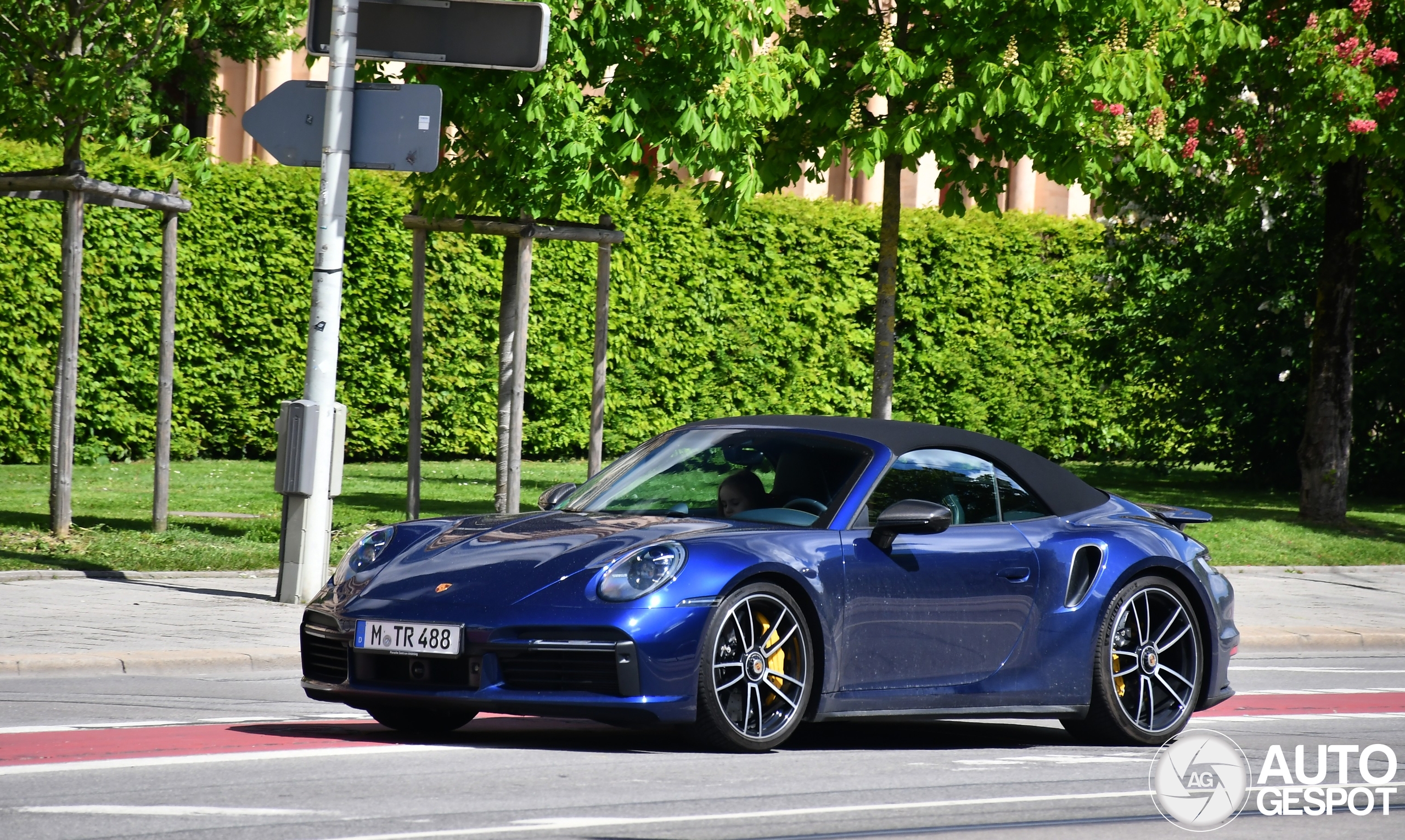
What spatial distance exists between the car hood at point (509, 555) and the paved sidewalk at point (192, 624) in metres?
2.37

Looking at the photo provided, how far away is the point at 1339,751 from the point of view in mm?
7703

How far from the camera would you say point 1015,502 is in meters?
7.75

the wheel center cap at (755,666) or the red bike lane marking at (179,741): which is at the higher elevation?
the wheel center cap at (755,666)

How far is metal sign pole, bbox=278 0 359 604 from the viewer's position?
418 inches

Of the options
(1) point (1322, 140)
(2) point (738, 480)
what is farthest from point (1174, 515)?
(1) point (1322, 140)

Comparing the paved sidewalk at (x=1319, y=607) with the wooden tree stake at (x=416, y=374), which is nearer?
the paved sidewalk at (x=1319, y=607)

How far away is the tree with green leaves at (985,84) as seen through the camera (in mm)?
14508

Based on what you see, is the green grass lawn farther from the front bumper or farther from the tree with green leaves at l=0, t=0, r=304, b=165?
the front bumper

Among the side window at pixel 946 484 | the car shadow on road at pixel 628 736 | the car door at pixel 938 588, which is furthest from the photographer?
the side window at pixel 946 484

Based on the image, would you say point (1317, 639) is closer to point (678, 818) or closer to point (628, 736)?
point (628, 736)

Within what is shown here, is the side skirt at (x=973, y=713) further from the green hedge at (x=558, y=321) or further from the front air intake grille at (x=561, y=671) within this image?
the green hedge at (x=558, y=321)

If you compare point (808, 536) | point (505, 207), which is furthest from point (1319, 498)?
point (808, 536)

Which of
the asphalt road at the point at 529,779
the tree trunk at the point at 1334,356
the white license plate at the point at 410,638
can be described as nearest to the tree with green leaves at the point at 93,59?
the asphalt road at the point at 529,779

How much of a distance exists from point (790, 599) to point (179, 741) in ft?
7.35
